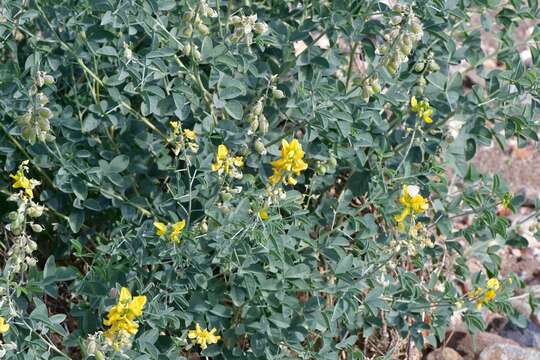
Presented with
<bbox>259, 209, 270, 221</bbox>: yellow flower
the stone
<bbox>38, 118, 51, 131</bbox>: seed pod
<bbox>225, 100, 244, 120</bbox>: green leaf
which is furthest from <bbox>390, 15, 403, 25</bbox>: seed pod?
the stone

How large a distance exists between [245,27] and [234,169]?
17.9 inches

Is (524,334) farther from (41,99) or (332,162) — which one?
(41,99)

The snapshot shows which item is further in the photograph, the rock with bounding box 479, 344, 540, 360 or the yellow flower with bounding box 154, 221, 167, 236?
the rock with bounding box 479, 344, 540, 360

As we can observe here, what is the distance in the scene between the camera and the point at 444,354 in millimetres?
4270

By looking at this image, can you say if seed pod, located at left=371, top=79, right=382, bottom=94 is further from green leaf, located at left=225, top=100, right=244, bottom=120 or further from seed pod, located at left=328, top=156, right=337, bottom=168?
green leaf, located at left=225, top=100, right=244, bottom=120

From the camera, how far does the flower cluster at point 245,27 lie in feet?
10.4

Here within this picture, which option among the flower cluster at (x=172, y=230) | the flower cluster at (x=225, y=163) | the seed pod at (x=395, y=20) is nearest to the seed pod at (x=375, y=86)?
the seed pod at (x=395, y=20)

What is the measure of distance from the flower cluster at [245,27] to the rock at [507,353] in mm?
1832

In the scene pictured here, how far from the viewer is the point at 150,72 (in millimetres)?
3377

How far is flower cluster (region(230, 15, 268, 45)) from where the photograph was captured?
3.18 meters

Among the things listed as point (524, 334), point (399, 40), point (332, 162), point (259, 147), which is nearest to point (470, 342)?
point (524, 334)

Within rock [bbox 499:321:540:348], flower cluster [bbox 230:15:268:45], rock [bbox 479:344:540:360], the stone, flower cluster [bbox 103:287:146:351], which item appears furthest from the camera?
rock [bbox 499:321:540:348]

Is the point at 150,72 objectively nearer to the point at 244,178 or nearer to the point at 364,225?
the point at 244,178

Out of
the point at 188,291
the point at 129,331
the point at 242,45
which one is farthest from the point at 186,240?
the point at 242,45
